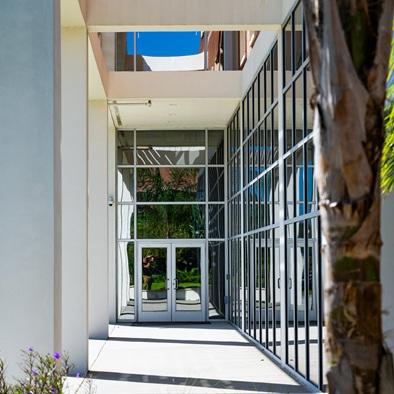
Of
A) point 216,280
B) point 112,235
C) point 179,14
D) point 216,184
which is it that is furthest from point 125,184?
point 179,14

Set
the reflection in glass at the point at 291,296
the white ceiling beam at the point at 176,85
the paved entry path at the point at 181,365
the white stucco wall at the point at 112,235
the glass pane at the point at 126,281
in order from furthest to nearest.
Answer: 1. the glass pane at the point at 126,281
2. the white stucco wall at the point at 112,235
3. the white ceiling beam at the point at 176,85
4. the reflection in glass at the point at 291,296
5. the paved entry path at the point at 181,365

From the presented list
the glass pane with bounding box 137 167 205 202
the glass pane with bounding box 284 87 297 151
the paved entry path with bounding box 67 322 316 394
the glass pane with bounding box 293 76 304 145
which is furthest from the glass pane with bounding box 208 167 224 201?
the glass pane with bounding box 293 76 304 145

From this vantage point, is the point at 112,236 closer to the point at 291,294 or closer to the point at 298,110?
the point at 291,294

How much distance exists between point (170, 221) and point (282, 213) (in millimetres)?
9547

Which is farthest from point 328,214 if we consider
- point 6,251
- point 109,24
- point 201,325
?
point 201,325

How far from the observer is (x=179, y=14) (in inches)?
459

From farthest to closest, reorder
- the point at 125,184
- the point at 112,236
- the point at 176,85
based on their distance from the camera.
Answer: the point at 125,184 → the point at 112,236 → the point at 176,85

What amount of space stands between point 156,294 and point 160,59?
6.85 m

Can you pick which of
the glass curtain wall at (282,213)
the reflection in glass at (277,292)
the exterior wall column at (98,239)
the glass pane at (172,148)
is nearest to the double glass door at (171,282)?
the glass pane at (172,148)

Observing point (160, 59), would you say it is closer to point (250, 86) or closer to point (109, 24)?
point (250, 86)

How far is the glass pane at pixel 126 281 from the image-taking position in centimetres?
2044

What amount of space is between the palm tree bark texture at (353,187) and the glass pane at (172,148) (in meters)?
18.5

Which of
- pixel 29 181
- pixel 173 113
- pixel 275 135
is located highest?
pixel 173 113

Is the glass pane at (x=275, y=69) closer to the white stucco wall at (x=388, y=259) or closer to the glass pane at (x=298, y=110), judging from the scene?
the glass pane at (x=298, y=110)
